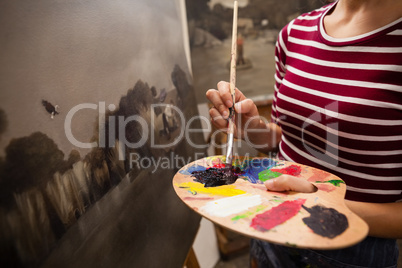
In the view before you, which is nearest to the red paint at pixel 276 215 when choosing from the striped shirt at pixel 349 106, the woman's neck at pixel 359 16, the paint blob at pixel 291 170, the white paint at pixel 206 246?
the paint blob at pixel 291 170

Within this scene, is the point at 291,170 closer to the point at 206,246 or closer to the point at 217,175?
the point at 217,175

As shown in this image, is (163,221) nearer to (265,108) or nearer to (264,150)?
(264,150)

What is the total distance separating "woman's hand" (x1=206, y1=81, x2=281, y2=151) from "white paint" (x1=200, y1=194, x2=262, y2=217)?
249 mm

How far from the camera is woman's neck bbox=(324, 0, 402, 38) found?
2.14ft

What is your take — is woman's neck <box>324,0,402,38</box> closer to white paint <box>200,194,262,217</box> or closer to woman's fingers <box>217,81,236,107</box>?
woman's fingers <box>217,81,236,107</box>

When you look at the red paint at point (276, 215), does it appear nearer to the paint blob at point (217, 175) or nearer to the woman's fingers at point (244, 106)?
the paint blob at point (217, 175)

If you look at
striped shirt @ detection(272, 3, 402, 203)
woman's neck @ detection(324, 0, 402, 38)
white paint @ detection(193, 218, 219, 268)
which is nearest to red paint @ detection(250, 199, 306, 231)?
striped shirt @ detection(272, 3, 402, 203)

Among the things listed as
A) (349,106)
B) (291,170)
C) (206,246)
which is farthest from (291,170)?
(206,246)

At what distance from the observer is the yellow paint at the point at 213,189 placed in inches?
23.6

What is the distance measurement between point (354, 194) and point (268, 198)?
1.01 ft

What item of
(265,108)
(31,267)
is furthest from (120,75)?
(265,108)

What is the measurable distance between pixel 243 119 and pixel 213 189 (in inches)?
11.2

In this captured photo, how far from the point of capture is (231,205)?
1.81 feet

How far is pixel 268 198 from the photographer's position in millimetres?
569
